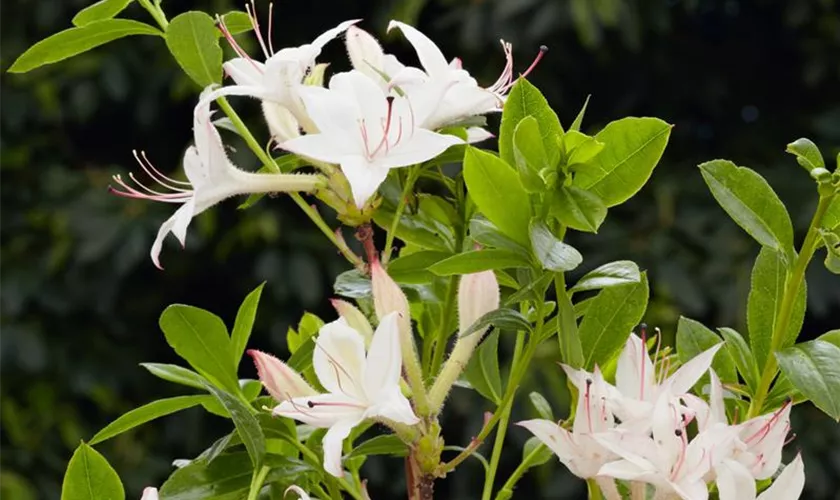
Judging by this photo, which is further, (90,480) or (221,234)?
(221,234)

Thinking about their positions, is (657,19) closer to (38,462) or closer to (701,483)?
(38,462)

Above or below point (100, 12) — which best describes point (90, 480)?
below

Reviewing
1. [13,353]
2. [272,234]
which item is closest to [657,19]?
[272,234]

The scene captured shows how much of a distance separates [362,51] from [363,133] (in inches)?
3.0

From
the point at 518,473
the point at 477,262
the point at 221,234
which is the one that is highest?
the point at 477,262

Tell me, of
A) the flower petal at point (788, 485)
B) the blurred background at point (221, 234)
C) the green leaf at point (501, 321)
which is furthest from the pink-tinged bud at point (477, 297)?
the blurred background at point (221, 234)

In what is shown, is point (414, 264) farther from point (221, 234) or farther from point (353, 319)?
point (221, 234)

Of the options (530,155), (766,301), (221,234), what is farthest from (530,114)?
(221,234)

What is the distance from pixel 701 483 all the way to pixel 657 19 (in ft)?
6.35

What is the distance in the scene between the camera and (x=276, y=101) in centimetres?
51

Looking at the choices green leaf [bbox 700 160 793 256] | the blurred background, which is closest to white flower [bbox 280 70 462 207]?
green leaf [bbox 700 160 793 256]

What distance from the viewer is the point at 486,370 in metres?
0.58

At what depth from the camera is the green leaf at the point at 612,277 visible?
1.57 feet

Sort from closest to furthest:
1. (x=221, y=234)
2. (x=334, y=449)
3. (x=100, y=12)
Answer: (x=334, y=449)
(x=100, y=12)
(x=221, y=234)
